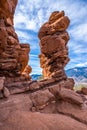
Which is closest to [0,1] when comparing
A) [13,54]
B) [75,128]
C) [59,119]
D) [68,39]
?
[13,54]

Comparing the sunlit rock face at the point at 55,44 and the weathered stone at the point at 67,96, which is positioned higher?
the sunlit rock face at the point at 55,44

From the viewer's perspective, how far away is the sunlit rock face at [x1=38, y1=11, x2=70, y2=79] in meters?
37.2

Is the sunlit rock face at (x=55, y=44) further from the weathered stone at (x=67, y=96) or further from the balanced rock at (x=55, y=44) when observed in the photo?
the weathered stone at (x=67, y=96)

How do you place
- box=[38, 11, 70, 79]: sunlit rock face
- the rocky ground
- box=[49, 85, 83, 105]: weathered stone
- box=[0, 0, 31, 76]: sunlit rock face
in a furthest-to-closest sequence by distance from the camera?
box=[38, 11, 70, 79]: sunlit rock face, box=[0, 0, 31, 76]: sunlit rock face, box=[49, 85, 83, 105]: weathered stone, the rocky ground

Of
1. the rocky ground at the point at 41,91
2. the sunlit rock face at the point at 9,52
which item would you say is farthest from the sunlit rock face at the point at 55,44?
the sunlit rock face at the point at 9,52

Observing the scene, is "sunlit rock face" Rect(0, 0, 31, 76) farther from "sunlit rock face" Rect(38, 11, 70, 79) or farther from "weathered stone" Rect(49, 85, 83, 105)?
"weathered stone" Rect(49, 85, 83, 105)

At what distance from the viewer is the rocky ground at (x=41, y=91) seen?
1739cm

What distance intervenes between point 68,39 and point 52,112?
22.5 m

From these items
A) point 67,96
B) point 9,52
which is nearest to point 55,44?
point 9,52

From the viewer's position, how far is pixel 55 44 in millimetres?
37188

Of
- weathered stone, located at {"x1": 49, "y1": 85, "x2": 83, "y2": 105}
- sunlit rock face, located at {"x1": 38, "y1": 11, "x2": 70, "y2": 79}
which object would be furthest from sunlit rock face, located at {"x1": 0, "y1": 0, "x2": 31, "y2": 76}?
weathered stone, located at {"x1": 49, "y1": 85, "x2": 83, "y2": 105}

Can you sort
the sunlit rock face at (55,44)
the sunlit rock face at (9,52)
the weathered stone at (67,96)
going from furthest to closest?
1. the sunlit rock face at (55,44)
2. the sunlit rock face at (9,52)
3. the weathered stone at (67,96)

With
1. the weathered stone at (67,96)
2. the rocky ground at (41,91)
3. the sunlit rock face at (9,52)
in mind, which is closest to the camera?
the rocky ground at (41,91)

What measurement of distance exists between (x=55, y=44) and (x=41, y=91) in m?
15.6
